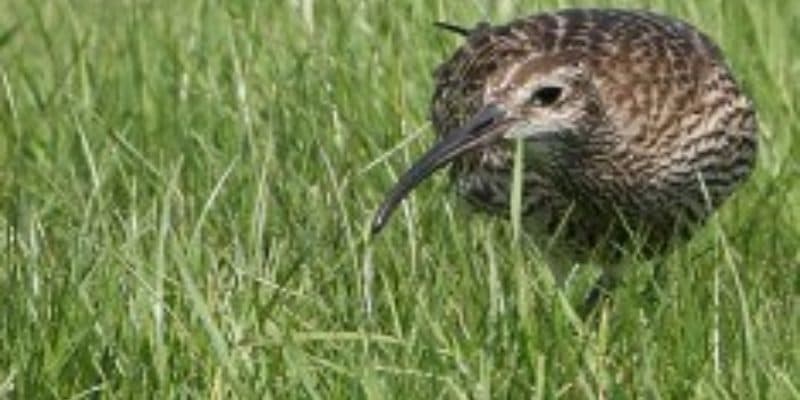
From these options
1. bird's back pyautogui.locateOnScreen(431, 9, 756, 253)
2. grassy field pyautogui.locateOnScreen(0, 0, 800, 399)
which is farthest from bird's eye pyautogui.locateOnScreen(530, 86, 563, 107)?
grassy field pyautogui.locateOnScreen(0, 0, 800, 399)

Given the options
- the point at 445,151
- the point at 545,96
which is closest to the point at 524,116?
the point at 545,96

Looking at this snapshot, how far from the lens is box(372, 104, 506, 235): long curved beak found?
604 cm

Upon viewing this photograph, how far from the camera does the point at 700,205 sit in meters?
6.64

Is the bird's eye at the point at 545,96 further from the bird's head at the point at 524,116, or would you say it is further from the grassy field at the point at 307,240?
the grassy field at the point at 307,240

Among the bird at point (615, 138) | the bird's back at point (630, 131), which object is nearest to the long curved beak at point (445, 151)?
the bird at point (615, 138)

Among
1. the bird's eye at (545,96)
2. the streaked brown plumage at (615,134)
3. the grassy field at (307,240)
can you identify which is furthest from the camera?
the streaked brown plumage at (615,134)

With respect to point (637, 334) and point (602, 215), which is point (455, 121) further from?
point (637, 334)

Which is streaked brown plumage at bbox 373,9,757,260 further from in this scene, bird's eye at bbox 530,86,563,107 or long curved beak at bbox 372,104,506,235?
long curved beak at bbox 372,104,506,235

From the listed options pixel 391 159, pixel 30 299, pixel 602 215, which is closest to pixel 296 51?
pixel 391 159

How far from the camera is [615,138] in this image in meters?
6.52

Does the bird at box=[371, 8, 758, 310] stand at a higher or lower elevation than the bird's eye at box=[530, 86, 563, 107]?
lower

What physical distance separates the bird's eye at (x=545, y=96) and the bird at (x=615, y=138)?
0.27 ft

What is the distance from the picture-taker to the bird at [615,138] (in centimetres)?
649

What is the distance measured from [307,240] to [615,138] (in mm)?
791
